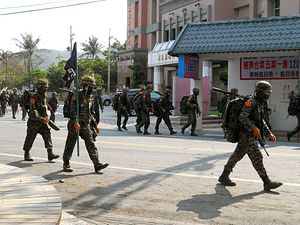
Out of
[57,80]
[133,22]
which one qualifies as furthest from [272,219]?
[57,80]

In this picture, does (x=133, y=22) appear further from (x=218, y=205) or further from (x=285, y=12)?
(x=218, y=205)

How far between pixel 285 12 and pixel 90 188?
90.3ft

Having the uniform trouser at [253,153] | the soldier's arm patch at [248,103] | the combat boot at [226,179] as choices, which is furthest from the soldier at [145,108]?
the soldier's arm patch at [248,103]

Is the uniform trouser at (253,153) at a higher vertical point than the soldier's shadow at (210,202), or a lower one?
higher

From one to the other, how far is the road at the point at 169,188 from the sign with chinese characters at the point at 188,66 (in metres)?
7.68

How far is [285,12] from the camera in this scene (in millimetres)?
32438

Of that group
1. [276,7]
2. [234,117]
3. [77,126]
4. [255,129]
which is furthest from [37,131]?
[276,7]

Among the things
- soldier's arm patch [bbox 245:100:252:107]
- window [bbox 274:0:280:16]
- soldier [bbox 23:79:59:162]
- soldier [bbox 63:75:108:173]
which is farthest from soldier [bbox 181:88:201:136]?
window [bbox 274:0:280:16]

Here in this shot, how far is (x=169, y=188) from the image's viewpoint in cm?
794

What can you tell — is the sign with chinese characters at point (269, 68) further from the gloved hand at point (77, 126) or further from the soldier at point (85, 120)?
the gloved hand at point (77, 126)

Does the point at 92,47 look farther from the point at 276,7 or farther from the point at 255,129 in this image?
the point at 255,129

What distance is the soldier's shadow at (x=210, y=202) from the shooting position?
21.2ft

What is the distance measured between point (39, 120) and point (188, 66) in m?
10.8

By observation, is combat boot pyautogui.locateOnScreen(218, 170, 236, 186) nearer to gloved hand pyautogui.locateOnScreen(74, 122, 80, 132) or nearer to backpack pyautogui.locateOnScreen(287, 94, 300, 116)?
gloved hand pyautogui.locateOnScreen(74, 122, 80, 132)
